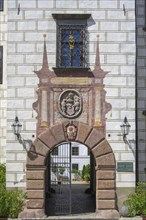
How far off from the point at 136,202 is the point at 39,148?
3.60m

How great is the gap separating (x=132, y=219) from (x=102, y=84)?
4493 millimetres

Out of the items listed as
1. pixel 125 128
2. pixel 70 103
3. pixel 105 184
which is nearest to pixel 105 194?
pixel 105 184

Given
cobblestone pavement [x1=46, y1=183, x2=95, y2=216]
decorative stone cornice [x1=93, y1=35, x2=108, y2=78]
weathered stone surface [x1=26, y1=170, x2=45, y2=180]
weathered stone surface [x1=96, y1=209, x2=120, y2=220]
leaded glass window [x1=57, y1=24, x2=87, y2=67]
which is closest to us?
weathered stone surface [x1=96, y1=209, x2=120, y2=220]

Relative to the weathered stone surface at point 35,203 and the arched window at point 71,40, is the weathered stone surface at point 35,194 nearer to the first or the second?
the weathered stone surface at point 35,203

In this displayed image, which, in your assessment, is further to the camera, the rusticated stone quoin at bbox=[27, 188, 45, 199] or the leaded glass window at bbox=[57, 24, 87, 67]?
the leaded glass window at bbox=[57, 24, 87, 67]

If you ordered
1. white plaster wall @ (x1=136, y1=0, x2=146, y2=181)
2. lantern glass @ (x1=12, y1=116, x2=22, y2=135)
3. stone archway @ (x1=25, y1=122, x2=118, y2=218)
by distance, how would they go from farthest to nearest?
white plaster wall @ (x1=136, y1=0, x2=146, y2=181), lantern glass @ (x1=12, y1=116, x2=22, y2=135), stone archway @ (x1=25, y1=122, x2=118, y2=218)

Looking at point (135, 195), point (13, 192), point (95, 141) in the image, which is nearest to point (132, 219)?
point (135, 195)

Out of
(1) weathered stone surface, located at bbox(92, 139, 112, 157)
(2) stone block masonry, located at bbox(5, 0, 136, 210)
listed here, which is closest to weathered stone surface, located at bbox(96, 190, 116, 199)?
(2) stone block masonry, located at bbox(5, 0, 136, 210)

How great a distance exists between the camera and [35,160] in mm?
14570

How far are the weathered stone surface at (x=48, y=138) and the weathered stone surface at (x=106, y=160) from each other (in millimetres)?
1546

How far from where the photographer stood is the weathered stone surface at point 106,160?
1457 cm

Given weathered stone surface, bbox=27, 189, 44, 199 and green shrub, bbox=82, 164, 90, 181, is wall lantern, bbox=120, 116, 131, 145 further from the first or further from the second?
green shrub, bbox=82, 164, 90, 181

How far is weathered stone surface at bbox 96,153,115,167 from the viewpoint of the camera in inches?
574

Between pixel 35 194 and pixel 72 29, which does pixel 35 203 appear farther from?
pixel 72 29
